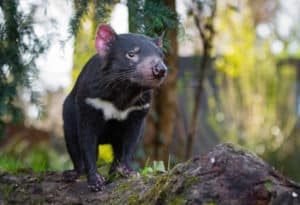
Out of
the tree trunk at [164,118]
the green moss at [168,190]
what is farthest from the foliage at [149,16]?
the tree trunk at [164,118]

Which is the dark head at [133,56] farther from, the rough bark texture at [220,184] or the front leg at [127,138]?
the rough bark texture at [220,184]

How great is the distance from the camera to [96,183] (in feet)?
11.3

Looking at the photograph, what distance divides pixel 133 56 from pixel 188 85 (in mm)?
5863

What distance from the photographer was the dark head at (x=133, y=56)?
3.51m

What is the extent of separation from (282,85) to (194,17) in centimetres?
392

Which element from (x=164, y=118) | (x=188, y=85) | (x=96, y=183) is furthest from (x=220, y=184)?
(x=188, y=85)

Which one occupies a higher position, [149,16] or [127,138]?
[149,16]

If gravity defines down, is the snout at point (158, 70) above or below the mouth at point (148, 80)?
above

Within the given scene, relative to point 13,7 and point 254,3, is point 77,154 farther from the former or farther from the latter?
point 254,3

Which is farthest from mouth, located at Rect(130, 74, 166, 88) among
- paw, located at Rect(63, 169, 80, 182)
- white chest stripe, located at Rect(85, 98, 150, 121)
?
paw, located at Rect(63, 169, 80, 182)

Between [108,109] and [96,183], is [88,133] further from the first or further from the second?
[96,183]

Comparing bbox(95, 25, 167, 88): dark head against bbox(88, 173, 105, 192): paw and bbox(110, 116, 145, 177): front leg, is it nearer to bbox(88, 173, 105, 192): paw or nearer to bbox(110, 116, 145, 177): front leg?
bbox(110, 116, 145, 177): front leg

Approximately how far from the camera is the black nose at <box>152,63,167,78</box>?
347 centimetres

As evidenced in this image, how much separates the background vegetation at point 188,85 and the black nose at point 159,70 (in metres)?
0.44
